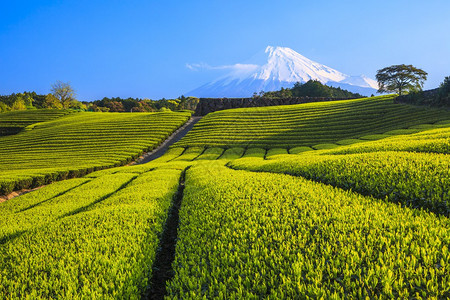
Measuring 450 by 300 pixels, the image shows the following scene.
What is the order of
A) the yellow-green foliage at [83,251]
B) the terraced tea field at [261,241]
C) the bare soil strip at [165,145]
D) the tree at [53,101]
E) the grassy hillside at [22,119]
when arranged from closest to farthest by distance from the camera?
the terraced tea field at [261,241], the yellow-green foliage at [83,251], the bare soil strip at [165,145], the grassy hillside at [22,119], the tree at [53,101]

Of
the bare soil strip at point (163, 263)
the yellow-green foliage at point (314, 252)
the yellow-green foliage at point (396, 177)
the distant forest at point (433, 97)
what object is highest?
the distant forest at point (433, 97)

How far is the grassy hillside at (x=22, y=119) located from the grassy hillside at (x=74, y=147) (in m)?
6.05

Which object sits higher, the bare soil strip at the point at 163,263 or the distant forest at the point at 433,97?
the distant forest at the point at 433,97

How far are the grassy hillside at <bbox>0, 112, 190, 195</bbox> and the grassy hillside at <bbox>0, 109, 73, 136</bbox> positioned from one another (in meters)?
6.05

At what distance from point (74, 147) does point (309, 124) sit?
119 feet

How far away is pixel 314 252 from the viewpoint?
4.53 meters

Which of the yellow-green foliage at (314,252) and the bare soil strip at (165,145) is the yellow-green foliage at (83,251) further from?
the bare soil strip at (165,145)

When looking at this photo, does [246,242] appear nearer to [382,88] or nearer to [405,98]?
[405,98]

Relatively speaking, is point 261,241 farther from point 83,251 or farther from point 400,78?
point 400,78

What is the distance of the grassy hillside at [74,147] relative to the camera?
22.9m

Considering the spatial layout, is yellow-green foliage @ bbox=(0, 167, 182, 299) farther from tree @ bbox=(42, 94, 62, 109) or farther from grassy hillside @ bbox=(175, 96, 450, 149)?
tree @ bbox=(42, 94, 62, 109)

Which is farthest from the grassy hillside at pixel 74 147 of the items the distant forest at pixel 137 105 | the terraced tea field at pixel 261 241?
the distant forest at pixel 137 105

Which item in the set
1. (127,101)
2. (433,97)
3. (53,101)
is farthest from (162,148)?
(127,101)

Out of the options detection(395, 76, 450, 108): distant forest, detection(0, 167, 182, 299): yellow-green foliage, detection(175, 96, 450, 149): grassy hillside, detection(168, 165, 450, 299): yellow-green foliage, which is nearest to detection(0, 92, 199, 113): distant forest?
detection(175, 96, 450, 149): grassy hillside
